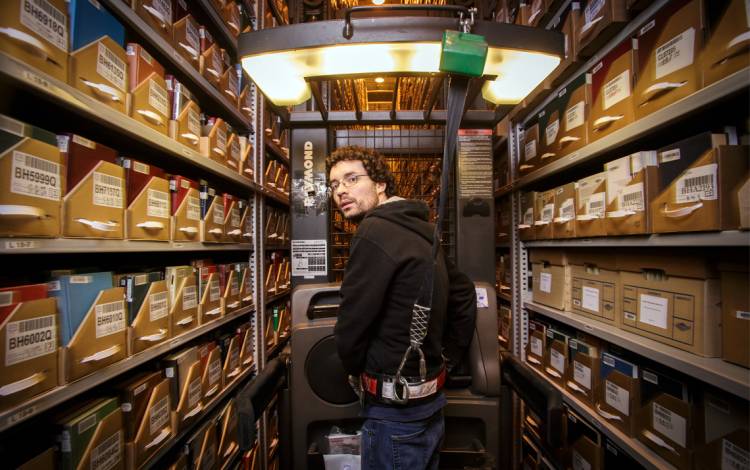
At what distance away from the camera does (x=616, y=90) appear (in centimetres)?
131

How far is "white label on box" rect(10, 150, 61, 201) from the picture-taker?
0.76m

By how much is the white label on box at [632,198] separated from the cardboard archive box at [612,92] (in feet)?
0.83

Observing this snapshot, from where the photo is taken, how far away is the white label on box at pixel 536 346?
198 centimetres

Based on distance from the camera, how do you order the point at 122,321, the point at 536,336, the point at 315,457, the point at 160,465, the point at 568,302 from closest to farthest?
the point at 122,321, the point at 315,457, the point at 160,465, the point at 568,302, the point at 536,336

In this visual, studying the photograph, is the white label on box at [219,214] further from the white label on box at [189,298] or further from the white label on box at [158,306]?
the white label on box at [158,306]

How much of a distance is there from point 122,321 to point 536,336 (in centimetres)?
211

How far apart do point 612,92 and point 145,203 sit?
188 centimetres

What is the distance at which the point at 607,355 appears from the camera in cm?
143

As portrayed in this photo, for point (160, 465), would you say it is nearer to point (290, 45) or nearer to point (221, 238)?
point (221, 238)

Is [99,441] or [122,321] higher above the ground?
[122,321]

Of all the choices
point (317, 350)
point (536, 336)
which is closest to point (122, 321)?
point (317, 350)

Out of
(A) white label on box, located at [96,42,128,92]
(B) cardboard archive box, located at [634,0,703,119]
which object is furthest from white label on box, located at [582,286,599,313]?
(A) white label on box, located at [96,42,128,92]

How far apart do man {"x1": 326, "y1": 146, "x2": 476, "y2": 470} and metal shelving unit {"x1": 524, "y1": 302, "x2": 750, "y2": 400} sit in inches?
28.0

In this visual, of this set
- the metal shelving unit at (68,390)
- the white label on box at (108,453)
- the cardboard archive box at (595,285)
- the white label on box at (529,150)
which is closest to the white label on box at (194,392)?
the metal shelving unit at (68,390)
